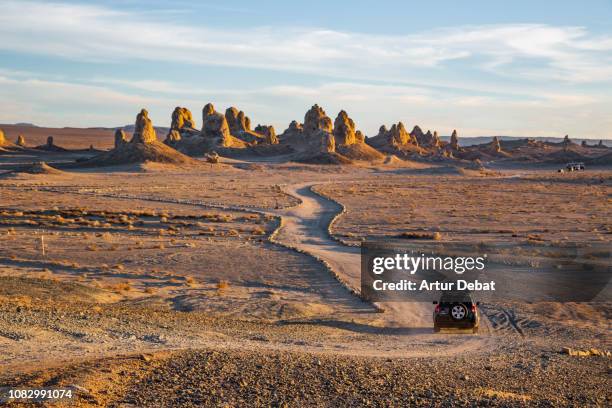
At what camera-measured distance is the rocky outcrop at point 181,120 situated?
141m

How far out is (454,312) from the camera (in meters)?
15.4

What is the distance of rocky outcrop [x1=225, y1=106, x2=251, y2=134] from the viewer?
146 metres

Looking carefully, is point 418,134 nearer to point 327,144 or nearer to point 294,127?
point 294,127

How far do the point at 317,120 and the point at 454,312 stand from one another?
382 ft

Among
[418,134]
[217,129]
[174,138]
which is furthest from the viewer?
[418,134]

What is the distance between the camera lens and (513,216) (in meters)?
45.3

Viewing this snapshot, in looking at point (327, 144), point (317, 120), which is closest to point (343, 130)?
point (317, 120)

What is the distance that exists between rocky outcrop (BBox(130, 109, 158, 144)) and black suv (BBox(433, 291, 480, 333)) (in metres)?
96.5

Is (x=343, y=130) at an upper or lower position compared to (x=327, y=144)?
upper

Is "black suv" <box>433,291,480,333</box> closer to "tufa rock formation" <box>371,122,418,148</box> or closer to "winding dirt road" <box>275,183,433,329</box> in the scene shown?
"winding dirt road" <box>275,183,433,329</box>

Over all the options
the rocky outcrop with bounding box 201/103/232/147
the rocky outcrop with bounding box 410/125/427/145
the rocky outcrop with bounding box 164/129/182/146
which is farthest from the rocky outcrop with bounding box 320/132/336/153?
the rocky outcrop with bounding box 410/125/427/145

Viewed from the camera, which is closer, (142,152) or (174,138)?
(142,152)

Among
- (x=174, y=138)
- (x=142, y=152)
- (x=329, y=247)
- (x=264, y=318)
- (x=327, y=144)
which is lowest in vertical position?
(x=329, y=247)

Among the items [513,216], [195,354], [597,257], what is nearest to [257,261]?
[597,257]
